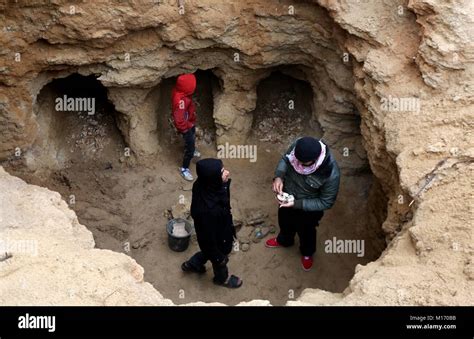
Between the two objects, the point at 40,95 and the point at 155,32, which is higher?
the point at 155,32

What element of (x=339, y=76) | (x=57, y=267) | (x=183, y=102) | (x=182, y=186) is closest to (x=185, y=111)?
(x=183, y=102)

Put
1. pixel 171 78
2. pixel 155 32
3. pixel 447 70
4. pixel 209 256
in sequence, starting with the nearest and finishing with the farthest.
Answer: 1. pixel 447 70
2. pixel 209 256
3. pixel 155 32
4. pixel 171 78

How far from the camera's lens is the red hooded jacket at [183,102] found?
7.15 m

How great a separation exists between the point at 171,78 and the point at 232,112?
95 cm

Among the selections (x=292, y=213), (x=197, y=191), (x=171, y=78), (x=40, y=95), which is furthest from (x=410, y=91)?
(x=40, y=95)

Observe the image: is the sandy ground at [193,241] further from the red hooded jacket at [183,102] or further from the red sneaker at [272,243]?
the red hooded jacket at [183,102]

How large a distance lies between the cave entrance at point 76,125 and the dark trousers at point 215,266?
2285mm

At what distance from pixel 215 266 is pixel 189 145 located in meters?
1.93

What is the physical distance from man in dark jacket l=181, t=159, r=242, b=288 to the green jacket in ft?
2.32

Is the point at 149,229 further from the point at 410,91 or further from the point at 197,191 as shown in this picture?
the point at 410,91

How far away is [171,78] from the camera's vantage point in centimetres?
798

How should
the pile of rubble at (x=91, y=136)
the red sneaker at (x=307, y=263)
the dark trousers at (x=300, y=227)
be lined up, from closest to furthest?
the dark trousers at (x=300, y=227), the red sneaker at (x=307, y=263), the pile of rubble at (x=91, y=136)

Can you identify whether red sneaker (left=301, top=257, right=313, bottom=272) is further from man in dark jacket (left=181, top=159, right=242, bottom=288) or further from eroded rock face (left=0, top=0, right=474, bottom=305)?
eroded rock face (left=0, top=0, right=474, bottom=305)

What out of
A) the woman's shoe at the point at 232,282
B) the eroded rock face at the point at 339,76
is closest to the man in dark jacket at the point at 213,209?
the woman's shoe at the point at 232,282
